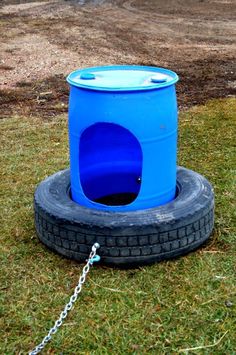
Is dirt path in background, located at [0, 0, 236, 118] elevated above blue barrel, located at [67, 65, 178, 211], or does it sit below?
below

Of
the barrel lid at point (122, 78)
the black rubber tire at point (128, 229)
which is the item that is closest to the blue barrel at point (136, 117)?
the barrel lid at point (122, 78)

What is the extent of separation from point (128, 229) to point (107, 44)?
8.35 meters

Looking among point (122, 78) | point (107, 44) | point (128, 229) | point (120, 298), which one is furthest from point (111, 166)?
point (107, 44)

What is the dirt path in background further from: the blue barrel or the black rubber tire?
the black rubber tire

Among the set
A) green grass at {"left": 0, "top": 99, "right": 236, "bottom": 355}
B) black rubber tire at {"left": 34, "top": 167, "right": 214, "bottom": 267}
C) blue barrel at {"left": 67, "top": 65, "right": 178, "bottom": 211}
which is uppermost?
blue barrel at {"left": 67, "top": 65, "right": 178, "bottom": 211}

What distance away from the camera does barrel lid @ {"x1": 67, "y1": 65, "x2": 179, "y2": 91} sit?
2.95 meters

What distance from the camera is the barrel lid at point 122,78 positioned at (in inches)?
116

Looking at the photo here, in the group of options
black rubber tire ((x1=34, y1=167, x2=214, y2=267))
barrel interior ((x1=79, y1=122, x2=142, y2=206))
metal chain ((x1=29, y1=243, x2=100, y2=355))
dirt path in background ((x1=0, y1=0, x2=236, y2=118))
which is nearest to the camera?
metal chain ((x1=29, y1=243, x2=100, y2=355))

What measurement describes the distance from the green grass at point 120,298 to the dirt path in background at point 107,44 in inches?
130

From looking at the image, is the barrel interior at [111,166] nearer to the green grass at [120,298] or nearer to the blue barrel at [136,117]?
the blue barrel at [136,117]

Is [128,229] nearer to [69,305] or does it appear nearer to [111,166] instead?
[69,305]

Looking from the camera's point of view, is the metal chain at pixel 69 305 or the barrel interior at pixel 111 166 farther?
the barrel interior at pixel 111 166

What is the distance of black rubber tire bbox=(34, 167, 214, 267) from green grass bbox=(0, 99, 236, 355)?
99 millimetres

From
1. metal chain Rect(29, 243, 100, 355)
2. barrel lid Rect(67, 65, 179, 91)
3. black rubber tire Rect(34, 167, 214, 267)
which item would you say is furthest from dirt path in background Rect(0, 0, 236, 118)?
metal chain Rect(29, 243, 100, 355)
